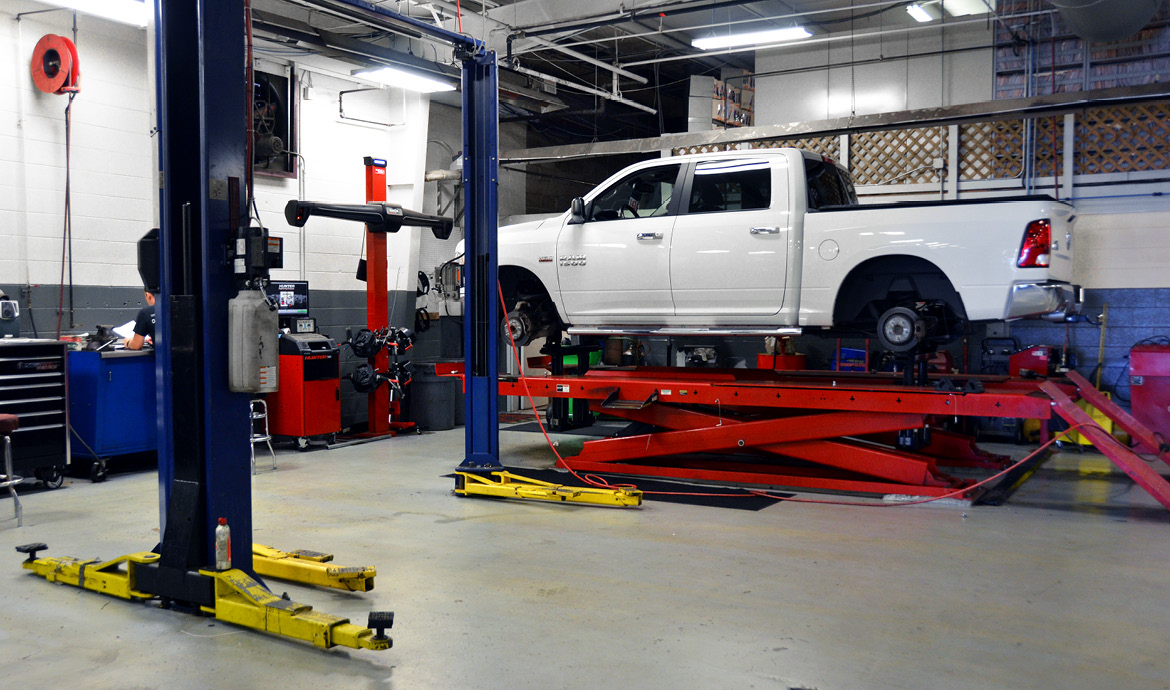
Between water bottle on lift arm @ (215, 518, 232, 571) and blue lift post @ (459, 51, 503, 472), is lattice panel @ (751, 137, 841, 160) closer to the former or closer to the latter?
blue lift post @ (459, 51, 503, 472)

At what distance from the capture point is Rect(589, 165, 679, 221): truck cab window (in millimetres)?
6793

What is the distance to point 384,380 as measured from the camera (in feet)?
29.7

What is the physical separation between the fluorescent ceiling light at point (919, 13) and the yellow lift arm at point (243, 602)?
855cm

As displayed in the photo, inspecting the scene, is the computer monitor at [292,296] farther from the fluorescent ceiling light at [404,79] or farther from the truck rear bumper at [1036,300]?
the truck rear bumper at [1036,300]

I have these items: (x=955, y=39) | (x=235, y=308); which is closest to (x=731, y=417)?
(x=235, y=308)

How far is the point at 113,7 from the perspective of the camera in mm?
6578

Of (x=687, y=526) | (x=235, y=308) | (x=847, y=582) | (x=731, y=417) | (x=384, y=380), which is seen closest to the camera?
(x=235, y=308)

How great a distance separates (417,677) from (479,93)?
4334 mm

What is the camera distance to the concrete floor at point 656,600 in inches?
118

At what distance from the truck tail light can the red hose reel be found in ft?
23.5

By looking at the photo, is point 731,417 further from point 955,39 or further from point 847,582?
point 955,39

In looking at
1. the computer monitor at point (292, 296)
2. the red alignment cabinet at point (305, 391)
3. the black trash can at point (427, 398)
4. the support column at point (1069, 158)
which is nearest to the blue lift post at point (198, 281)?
the red alignment cabinet at point (305, 391)

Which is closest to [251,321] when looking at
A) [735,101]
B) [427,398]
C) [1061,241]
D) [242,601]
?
[242,601]

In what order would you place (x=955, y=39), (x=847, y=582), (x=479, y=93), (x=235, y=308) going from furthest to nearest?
1. (x=955, y=39)
2. (x=479, y=93)
3. (x=847, y=582)
4. (x=235, y=308)
